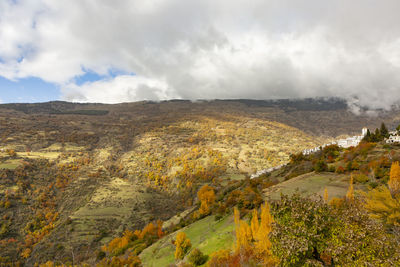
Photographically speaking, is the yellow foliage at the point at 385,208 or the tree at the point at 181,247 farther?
the tree at the point at 181,247

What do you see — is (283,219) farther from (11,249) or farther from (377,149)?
(11,249)

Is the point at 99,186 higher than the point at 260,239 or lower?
lower

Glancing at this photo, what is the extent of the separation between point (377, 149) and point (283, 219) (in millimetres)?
60354

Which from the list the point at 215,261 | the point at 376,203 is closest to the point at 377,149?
the point at 376,203

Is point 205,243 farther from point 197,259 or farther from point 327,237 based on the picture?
point 327,237

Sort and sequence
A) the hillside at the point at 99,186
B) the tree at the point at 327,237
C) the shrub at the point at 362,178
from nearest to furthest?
1. the tree at the point at 327,237
2. the shrub at the point at 362,178
3. the hillside at the point at 99,186

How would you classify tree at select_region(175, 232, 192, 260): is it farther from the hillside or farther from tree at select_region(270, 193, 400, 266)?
tree at select_region(270, 193, 400, 266)

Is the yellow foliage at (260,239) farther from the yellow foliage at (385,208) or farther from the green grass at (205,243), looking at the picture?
the yellow foliage at (385,208)

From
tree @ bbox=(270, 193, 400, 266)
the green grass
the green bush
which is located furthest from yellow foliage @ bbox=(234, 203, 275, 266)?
the green bush

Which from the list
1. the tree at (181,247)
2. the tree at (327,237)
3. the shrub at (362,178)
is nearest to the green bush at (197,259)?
the tree at (181,247)

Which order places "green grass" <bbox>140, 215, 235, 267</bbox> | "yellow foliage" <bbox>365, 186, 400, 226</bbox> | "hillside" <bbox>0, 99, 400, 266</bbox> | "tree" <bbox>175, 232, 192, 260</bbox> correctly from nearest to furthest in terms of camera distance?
1. "yellow foliage" <bbox>365, 186, 400, 226</bbox>
2. "green grass" <bbox>140, 215, 235, 267</bbox>
3. "tree" <bbox>175, 232, 192, 260</bbox>
4. "hillside" <bbox>0, 99, 400, 266</bbox>

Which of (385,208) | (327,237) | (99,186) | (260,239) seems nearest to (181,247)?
(260,239)

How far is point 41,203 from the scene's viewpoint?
103 m

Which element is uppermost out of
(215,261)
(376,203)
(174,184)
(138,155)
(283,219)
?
(283,219)
